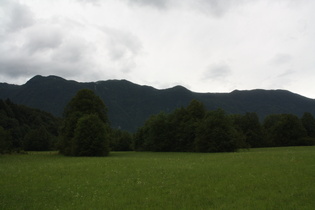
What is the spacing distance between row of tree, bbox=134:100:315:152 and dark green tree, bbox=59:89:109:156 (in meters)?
22.3

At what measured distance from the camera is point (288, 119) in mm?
100312

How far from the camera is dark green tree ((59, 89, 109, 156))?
56062 millimetres

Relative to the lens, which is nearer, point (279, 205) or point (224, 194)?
point (279, 205)

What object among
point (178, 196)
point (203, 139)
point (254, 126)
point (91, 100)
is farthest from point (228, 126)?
point (178, 196)

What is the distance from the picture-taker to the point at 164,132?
82.6 metres

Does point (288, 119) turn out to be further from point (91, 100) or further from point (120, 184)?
point (120, 184)

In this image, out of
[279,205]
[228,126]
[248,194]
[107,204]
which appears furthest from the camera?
[228,126]

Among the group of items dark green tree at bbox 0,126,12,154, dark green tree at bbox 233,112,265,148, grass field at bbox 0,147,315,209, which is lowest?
grass field at bbox 0,147,315,209

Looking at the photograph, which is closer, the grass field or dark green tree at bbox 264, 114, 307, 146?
the grass field

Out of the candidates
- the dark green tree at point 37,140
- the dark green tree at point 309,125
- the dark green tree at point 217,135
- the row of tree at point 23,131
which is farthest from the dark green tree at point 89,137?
the dark green tree at point 309,125

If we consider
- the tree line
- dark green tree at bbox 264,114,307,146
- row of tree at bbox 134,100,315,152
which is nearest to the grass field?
the tree line

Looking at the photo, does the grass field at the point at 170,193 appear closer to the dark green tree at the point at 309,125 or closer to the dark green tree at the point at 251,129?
the dark green tree at the point at 251,129

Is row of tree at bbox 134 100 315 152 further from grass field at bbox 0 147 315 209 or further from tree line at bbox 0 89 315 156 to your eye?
grass field at bbox 0 147 315 209

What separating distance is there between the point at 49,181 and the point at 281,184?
1499cm
